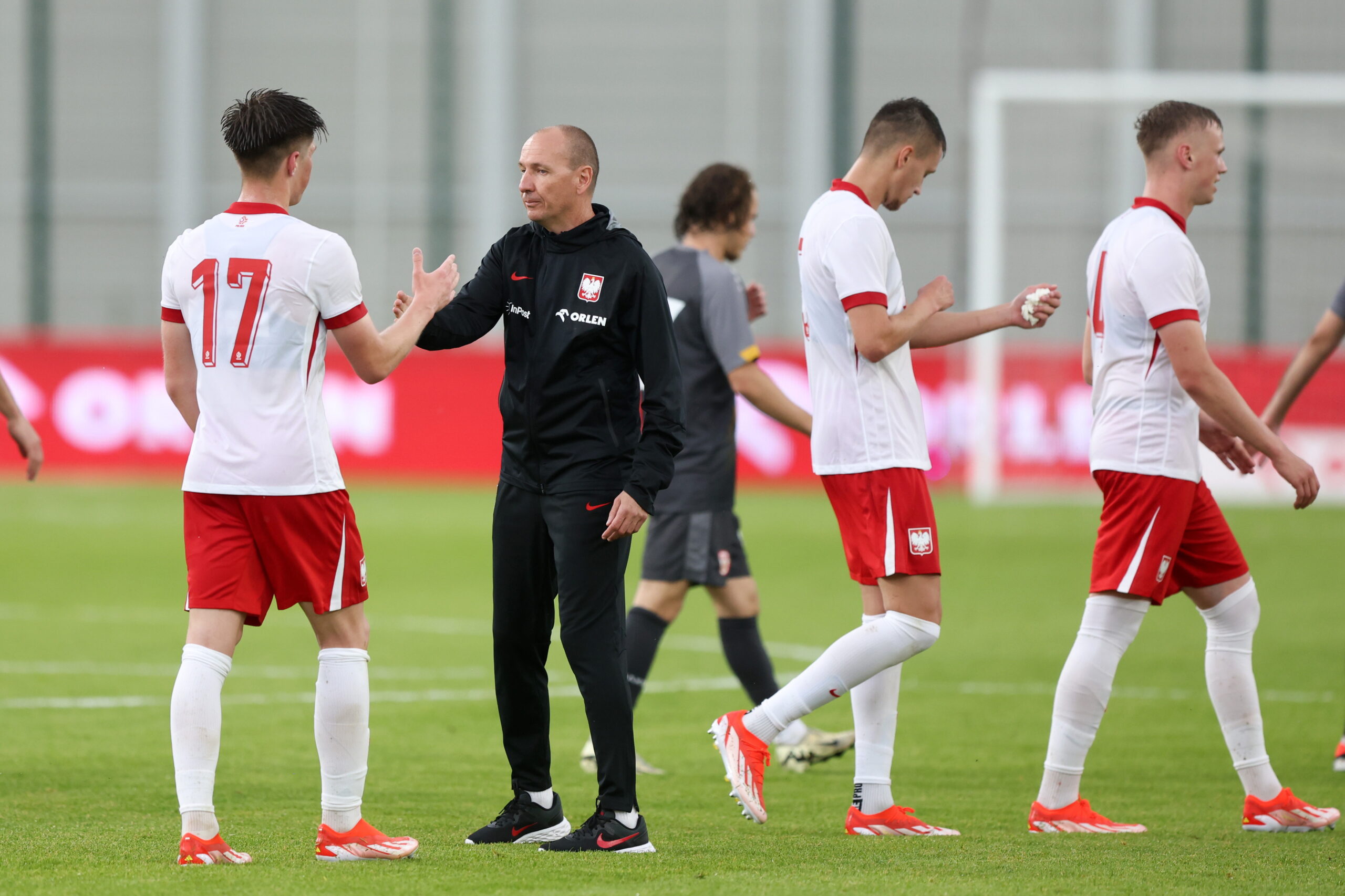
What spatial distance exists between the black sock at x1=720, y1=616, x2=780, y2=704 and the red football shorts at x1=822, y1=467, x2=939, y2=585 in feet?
5.48

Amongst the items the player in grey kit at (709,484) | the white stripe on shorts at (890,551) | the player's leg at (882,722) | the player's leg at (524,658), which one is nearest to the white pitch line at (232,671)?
the player in grey kit at (709,484)

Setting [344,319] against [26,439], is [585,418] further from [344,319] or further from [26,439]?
[26,439]

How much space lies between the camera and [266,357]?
4.39 metres

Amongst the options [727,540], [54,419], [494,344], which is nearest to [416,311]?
[727,540]

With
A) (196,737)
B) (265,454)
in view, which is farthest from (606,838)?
(265,454)

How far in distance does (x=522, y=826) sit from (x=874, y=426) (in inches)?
63.9

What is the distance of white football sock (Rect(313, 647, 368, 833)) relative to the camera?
4.52 meters

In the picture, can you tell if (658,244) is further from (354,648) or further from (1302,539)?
(354,648)

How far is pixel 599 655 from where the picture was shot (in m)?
4.74

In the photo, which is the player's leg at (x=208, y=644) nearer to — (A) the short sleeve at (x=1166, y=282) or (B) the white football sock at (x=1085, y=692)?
(B) the white football sock at (x=1085, y=692)

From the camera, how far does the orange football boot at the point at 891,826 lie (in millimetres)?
5117

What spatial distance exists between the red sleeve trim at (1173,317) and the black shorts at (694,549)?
2.09 meters

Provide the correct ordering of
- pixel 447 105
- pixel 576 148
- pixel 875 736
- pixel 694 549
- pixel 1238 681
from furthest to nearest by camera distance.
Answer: pixel 447 105 → pixel 694 549 → pixel 1238 681 → pixel 875 736 → pixel 576 148

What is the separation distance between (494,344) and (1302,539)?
11.8 meters
